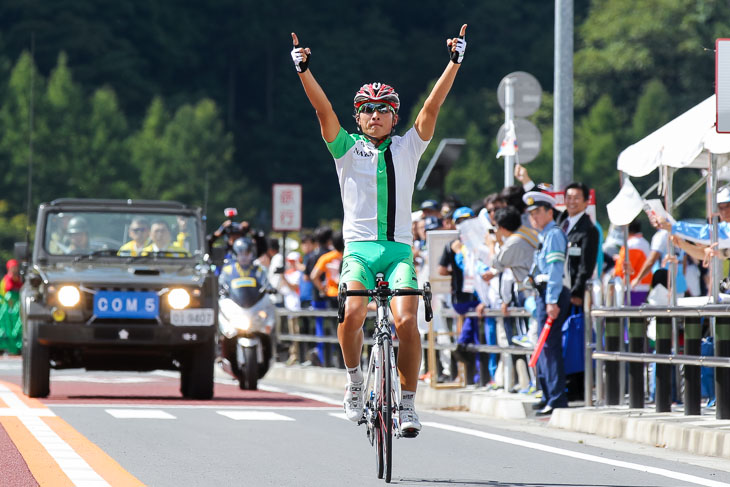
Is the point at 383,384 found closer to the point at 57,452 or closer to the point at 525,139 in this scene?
the point at 57,452

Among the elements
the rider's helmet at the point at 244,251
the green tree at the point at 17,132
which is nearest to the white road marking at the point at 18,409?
the rider's helmet at the point at 244,251

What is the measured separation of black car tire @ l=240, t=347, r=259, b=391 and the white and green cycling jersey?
30.8 ft

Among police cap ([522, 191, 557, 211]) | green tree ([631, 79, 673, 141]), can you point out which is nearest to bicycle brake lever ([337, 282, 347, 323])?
police cap ([522, 191, 557, 211])

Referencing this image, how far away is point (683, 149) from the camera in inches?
583

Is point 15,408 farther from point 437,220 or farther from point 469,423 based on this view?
point 437,220

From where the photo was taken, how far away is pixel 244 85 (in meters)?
124

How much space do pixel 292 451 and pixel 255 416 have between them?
3.47 metres

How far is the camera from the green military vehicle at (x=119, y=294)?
17.2 m

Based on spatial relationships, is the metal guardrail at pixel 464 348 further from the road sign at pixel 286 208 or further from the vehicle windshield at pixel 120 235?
the road sign at pixel 286 208

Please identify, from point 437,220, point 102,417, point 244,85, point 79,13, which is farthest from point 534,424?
point 244,85

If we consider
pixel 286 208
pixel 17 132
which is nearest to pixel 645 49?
pixel 17 132

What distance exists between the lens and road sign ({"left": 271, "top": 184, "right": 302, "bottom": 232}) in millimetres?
28266

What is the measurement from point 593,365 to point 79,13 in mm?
96025

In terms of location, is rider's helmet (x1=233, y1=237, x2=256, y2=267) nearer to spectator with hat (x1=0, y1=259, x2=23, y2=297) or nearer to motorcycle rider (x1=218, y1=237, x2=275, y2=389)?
motorcycle rider (x1=218, y1=237, x2=275, y2=389)
